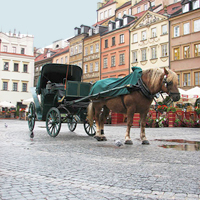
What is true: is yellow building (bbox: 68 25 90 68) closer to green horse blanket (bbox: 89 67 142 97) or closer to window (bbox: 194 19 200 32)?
window (bbox: 194 19 200 32)

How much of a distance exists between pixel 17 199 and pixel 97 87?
22.2 ft

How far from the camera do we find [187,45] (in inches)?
1451

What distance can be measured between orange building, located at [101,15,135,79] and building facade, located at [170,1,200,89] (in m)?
8.49

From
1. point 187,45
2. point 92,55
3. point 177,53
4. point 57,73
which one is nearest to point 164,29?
point 177,53

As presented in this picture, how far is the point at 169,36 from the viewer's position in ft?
128

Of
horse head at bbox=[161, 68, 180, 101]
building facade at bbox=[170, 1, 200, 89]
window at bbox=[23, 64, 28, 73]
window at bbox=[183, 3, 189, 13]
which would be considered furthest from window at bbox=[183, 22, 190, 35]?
window at bbox=[23, 64, 28, 73]

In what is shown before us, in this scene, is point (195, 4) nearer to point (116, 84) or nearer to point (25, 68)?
point (116, 84)

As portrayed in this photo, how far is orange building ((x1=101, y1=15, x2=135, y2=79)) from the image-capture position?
149 ft

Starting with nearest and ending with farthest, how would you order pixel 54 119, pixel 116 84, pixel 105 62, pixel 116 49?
pixel 116 84
pixel 54 119
pixel 116 49
pixel 105 62

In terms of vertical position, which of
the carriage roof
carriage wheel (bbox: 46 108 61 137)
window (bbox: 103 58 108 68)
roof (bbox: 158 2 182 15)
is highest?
roof (bbox: 158 2 182 15)

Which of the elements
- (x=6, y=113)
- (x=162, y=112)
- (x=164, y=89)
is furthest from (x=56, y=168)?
(x=6, y=113)

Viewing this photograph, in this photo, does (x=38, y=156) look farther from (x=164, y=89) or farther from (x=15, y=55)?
(x=15, y=55)

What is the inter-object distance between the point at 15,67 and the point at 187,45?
117 ft

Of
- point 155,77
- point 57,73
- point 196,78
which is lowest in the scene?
point 155,77
